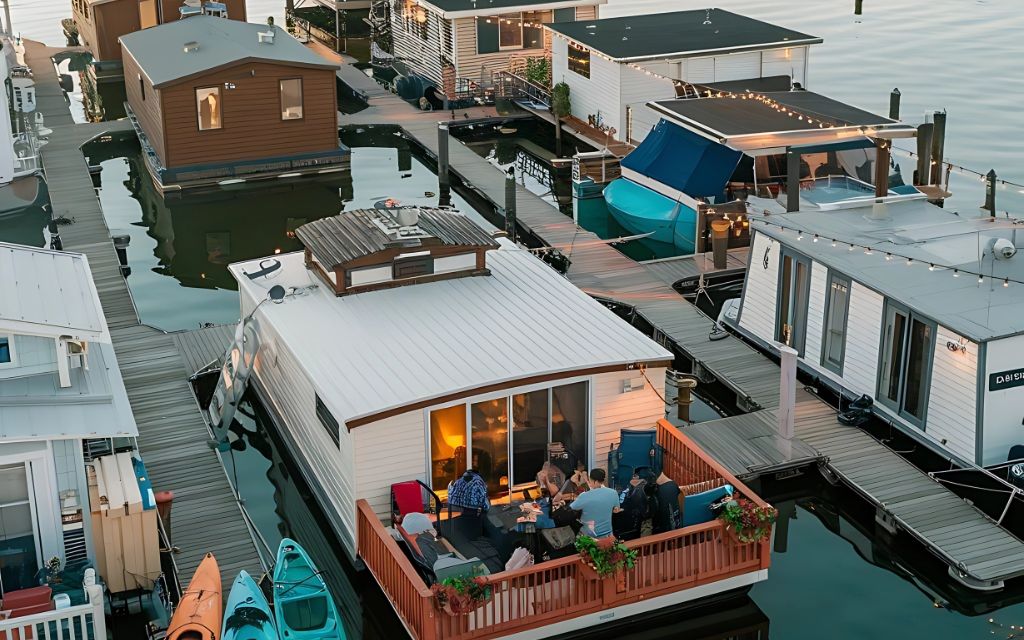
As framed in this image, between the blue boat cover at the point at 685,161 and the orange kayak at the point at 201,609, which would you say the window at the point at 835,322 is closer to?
the blue boat cover at the point at 685,161

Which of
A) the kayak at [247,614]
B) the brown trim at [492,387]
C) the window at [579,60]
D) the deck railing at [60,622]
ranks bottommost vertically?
the kayak at [247,614]

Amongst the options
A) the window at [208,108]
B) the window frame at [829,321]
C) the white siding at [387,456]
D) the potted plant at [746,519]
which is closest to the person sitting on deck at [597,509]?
the potted plant at [746,519]

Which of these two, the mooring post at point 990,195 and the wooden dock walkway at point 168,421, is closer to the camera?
the wooden dock walkway at point 168,421

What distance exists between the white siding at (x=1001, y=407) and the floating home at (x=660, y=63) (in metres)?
18.6

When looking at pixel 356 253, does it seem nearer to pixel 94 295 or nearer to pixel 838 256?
pixel 94 295

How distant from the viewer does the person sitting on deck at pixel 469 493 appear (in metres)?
17.9

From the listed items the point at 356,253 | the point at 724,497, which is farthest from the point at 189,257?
the point at 724,497

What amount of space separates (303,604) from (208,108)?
23048 mm

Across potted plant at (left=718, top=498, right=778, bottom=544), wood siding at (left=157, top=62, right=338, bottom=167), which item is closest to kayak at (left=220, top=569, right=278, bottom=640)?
potted plant at (left=718, top=498, right=778, bottom=544)

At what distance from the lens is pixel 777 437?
21.0m

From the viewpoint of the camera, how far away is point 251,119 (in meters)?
37.5

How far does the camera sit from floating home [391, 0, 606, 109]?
44.5m

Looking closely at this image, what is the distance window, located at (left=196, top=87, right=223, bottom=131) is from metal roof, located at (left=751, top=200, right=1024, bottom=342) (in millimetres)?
18213

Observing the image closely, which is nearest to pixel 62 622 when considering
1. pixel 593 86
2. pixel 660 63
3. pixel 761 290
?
pixel 761 290
